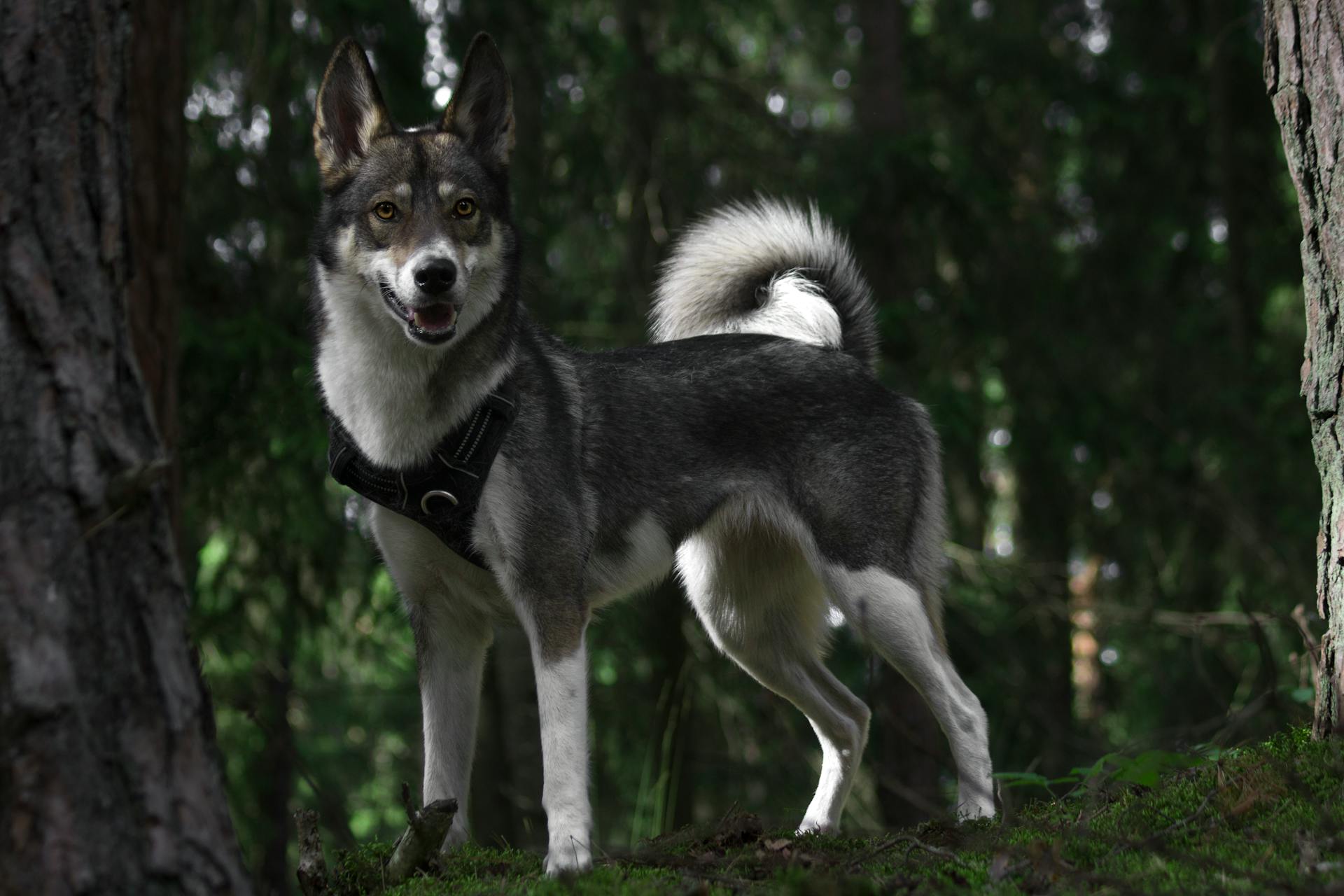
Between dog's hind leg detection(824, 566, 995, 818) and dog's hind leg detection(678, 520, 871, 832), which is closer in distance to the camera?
dog's hind leg detection(824, 566, 995, 818)

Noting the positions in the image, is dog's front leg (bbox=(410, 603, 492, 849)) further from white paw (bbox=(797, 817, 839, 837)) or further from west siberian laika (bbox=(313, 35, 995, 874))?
white paw (bbox=(797, 817, 839, 837))

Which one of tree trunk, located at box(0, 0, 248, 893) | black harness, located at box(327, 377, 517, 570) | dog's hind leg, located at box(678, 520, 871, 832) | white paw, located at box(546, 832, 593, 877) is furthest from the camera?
dog's hind leg, located at box(678, 520, 871, 832)

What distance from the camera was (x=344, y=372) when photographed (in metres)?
4.00

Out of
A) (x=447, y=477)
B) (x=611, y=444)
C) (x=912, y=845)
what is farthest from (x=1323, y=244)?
(x=447, y=477)

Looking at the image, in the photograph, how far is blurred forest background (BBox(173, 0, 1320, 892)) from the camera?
698cm

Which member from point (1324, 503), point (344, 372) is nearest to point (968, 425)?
point (1324, 503)

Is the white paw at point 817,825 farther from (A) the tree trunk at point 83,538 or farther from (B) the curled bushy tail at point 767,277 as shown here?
(A) the tree trunk at point 83,538

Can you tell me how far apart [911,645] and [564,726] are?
5.01ft

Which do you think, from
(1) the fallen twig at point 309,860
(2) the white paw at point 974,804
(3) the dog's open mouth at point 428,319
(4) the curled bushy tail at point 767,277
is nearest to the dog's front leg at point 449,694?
(1) the fallen twig at point 309,860

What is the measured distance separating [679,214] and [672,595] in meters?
2.72

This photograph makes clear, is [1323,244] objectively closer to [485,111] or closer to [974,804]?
[974,804]

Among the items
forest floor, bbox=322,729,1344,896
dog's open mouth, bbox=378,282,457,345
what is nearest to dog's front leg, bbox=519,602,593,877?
forest floor, bbox=322,729,1344,896

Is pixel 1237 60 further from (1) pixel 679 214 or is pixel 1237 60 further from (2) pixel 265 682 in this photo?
(2) pixel 265 682

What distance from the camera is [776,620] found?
5.22m
